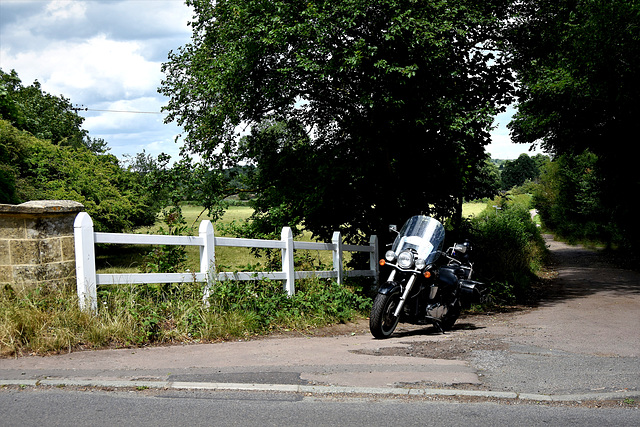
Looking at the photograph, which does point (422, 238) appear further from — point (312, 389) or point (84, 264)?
point (84, 264)

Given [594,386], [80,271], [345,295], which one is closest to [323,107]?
[345,295]

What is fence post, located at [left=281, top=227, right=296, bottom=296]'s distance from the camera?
943 cm

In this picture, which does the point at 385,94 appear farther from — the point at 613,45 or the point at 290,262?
the point at 613,45

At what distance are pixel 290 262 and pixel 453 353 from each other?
3636 millimetres

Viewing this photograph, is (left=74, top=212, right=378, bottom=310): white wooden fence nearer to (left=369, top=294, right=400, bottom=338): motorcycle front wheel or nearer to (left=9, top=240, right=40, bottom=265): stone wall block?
(left=9, top=240, right=40, bottom=265): stone wall block

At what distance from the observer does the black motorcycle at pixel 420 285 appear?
313 inches

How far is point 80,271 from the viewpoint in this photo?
22.0ft

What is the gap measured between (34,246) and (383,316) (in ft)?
14.6

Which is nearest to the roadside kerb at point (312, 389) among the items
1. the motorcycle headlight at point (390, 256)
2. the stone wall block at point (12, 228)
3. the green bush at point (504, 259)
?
the stone wall block at point (12, 228)

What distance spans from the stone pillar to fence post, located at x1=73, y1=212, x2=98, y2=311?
23 cm

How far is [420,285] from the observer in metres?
8.34

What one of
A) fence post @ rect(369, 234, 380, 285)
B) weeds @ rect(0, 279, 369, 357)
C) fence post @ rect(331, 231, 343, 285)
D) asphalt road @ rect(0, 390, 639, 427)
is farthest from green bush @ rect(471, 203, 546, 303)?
asphalt road @ rect(0, 390, 639, 427)

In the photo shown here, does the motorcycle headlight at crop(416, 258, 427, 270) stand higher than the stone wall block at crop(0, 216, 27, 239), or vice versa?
the stone wall block at crop(0, 216, 27, 239)

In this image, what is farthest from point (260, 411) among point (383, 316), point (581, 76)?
point (581, 76)
